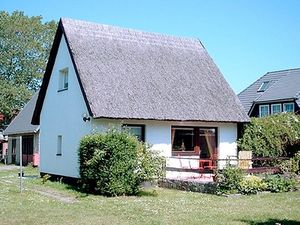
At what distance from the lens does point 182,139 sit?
2238 cm

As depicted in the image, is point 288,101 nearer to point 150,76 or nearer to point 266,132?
point 266,132

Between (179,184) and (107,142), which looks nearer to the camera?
(107,142)

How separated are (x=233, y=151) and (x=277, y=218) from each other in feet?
40.4

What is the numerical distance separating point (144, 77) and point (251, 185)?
8.42 m

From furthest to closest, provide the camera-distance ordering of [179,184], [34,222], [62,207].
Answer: [179,184] < [62,207] < [34,222]

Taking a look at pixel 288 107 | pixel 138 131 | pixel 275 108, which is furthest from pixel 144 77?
pixel 275 108

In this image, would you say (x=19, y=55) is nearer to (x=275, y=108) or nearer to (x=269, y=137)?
(x=275, y=108)

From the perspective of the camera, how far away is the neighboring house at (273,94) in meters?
37.2

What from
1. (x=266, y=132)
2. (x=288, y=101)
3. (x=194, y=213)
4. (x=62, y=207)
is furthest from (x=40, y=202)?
(x=288, y=101)

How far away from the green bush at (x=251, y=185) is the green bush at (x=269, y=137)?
6995mm

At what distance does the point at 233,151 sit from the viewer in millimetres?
23516

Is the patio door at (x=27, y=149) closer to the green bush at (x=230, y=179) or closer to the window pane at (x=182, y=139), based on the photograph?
the window pane at (x=182, y=139)

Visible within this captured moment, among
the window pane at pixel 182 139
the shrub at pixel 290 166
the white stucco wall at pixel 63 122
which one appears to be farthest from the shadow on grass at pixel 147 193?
the shrub at pixel 290 166

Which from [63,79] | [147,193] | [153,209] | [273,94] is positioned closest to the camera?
[153,209]
